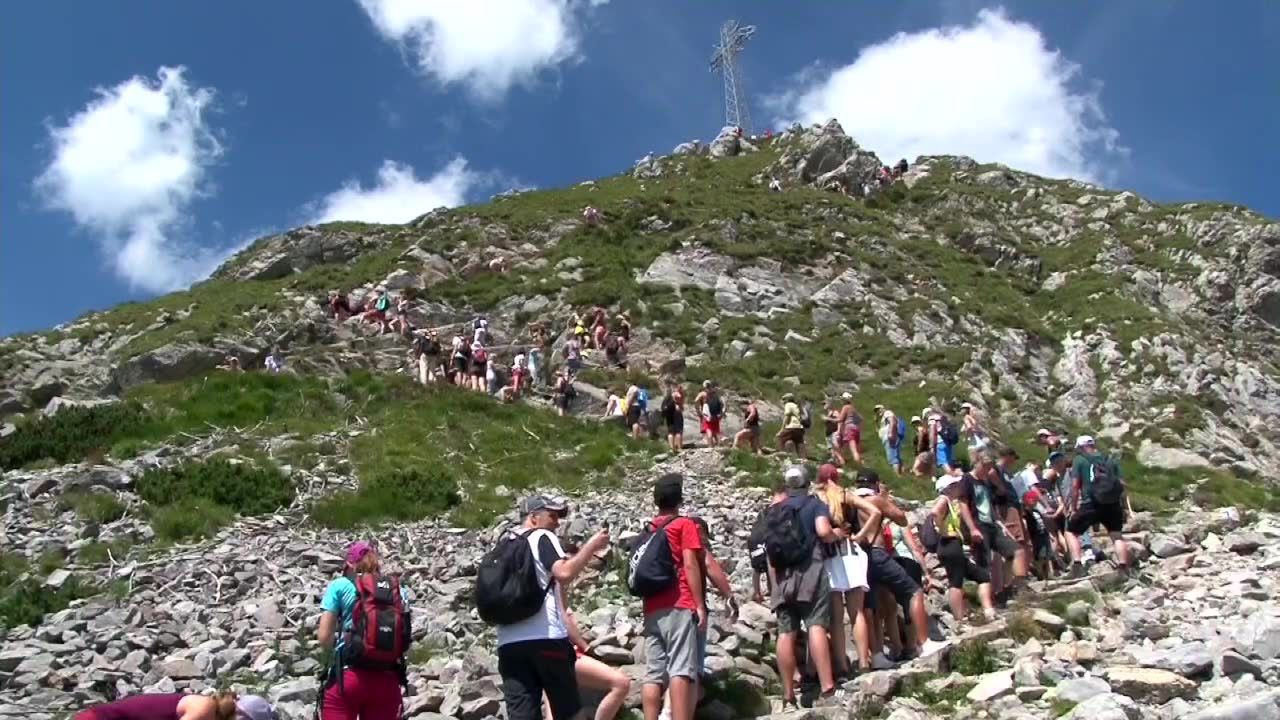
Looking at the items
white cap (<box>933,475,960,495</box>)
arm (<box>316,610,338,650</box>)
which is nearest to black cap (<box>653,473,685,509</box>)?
arm (<box>316,610,338,650</box>)

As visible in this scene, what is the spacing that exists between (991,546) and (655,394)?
16804 mm

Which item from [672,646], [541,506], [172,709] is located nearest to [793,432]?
[672,646]

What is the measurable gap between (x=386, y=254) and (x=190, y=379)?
15.1 m

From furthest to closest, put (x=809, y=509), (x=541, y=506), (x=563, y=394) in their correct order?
(x=563, y=394), (x=809, y=509), (x=541, y=506)

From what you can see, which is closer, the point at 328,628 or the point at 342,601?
the point at 328,628

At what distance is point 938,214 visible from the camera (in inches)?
2028

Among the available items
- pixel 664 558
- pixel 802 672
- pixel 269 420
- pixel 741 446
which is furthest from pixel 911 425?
pixel 664 558

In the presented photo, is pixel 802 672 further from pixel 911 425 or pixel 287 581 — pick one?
pixel 911 425

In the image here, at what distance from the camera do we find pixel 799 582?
9234 millimetres

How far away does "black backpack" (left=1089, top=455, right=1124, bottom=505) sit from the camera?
44.6 feet

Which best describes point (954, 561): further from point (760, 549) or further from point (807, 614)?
point (807, 614)

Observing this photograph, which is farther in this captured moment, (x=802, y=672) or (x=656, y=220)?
(x=656, y=220)

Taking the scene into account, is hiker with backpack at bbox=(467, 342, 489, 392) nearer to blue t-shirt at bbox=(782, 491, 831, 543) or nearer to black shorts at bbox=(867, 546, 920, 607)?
black shorts at bbox=(867, 546, 920, 607)

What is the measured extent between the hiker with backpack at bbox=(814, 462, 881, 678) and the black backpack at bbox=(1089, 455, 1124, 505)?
17.2ft
